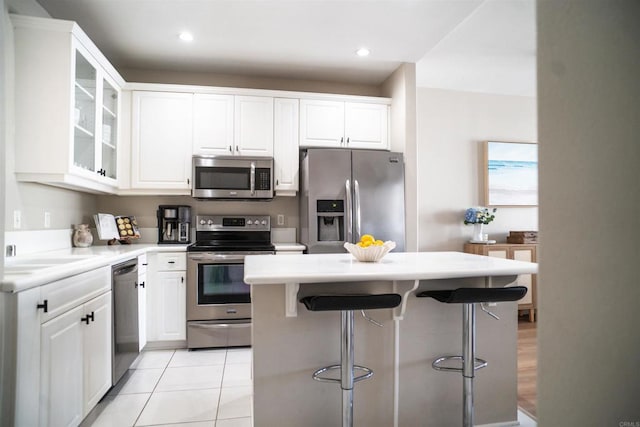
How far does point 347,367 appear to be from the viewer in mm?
1549

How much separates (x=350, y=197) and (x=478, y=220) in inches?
69.1

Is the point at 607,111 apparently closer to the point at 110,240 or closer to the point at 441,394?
the point at 441,394

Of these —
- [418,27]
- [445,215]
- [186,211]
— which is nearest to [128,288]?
[186,211]

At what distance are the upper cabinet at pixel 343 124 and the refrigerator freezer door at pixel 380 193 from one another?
406 millimetres

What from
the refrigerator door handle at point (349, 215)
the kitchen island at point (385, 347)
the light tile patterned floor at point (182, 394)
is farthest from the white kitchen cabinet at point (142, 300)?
the refrigerator door handle at point (349, 215)

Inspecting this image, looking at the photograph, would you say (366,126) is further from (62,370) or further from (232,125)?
(62,370)

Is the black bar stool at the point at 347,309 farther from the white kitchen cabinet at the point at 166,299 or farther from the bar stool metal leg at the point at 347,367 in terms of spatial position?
the white kitchen cabinet at the point at 166,299

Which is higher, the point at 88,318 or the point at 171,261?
the point at 171,261

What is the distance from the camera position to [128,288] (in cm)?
249

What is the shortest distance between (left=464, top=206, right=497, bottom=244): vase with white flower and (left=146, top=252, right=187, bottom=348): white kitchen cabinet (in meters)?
3.12

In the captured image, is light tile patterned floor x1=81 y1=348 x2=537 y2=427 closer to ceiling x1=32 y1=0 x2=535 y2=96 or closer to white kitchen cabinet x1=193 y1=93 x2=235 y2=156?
white kitchen cabinet x1=193 y1=93 x2=235 y2=156

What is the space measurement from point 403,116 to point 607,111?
324 centimetres

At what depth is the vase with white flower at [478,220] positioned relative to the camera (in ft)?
13.2

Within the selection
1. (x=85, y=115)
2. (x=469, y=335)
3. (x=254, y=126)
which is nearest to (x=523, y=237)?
(x=469, y=335)
